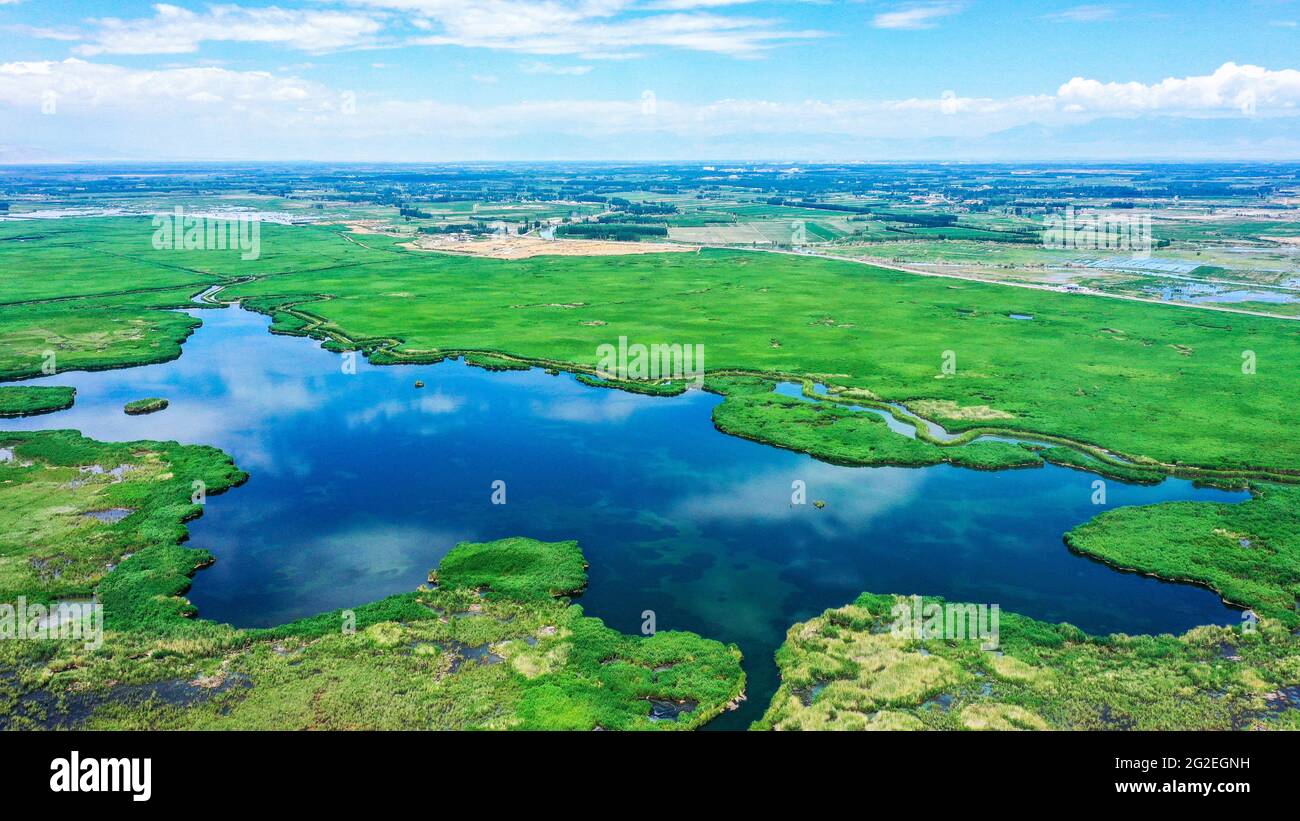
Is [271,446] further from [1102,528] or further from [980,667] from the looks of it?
[1102,528]

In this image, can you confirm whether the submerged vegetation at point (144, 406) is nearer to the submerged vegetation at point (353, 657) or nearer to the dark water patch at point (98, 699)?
the submerged vegetation at point (353, 657)

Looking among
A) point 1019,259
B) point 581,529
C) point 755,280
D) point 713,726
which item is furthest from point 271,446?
point 1019,259

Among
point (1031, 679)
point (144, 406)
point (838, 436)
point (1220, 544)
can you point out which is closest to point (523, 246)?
point (144, 406)

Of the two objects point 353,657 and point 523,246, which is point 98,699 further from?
point 523,246

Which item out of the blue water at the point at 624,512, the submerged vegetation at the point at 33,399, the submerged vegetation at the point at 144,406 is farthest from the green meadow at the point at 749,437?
the submerged vegetation at the point at 144,406

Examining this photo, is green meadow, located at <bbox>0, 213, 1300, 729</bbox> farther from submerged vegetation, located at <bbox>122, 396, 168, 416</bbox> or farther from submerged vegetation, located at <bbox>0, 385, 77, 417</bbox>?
submerged vegetation, located at <bbox>122, 396, 168, 416</bbox>
